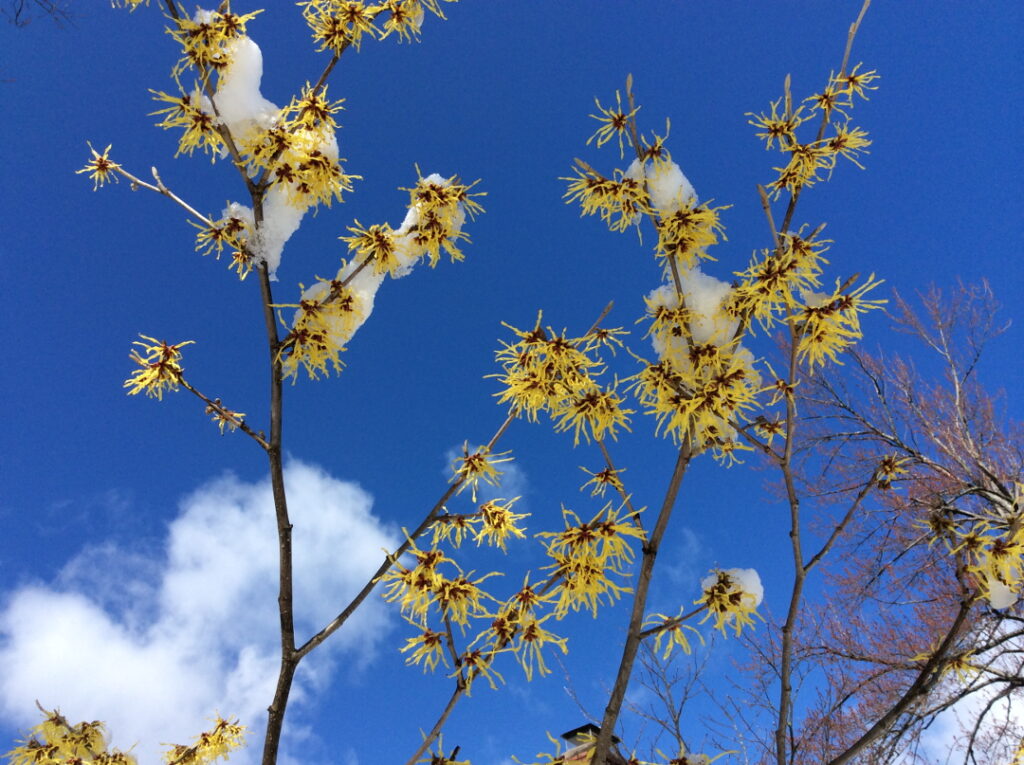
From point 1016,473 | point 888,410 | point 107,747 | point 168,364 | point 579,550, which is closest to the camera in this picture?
point 579,550

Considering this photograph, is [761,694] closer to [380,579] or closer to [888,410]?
[888,410]

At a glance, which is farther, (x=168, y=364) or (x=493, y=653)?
(x=168, y=364)

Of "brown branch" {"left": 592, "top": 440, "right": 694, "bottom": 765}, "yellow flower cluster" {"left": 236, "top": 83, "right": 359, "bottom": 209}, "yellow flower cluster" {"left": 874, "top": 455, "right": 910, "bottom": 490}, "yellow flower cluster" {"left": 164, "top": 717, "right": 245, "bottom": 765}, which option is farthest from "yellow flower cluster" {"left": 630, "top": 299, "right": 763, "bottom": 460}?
"yellow flower cluster" {"left": 164, "top": 717, "right": 245, "bottom": 765}

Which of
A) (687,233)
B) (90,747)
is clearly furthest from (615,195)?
(90,747)

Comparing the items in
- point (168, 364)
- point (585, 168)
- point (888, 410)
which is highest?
point (888, 410)

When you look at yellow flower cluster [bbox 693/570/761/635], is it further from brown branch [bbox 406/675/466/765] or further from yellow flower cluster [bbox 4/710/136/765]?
yellow flower cluster [bbox 4/710/136/765]

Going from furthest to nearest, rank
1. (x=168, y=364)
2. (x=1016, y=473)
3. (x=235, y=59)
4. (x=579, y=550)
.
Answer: (x=1016, y=473)
(x=235, y=59)
(x=168, y=364)
(x=579, y=550)

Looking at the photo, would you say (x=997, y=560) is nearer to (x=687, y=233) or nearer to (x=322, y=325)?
(x=687, y=233)

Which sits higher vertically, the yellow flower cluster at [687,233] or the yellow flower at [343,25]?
the yellow flower at [343,25]

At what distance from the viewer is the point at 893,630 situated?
8.76m

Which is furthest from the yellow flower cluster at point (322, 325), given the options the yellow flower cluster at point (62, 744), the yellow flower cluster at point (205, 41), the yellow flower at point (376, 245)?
the yellow flower cluster at point (62, 744)

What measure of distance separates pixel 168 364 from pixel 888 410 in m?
9.29

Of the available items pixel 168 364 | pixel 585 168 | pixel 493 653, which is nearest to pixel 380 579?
pixel 493 653

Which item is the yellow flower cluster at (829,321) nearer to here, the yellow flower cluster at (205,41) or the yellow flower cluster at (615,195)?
the yellow flower cluster at (615,195)
